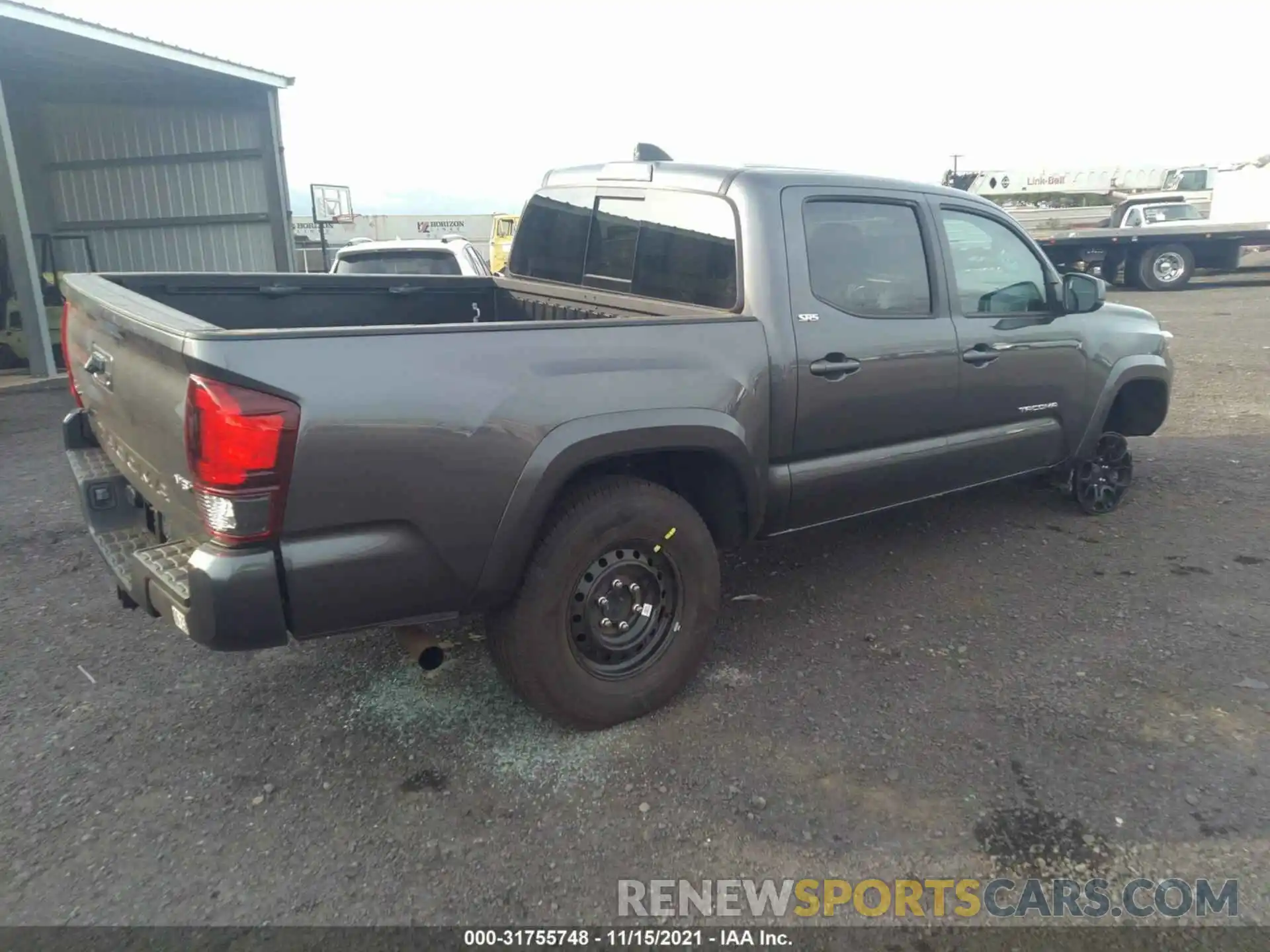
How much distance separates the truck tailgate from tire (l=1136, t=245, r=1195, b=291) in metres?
20.7

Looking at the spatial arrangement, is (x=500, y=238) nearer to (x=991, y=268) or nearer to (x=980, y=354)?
(x=991, y=268)

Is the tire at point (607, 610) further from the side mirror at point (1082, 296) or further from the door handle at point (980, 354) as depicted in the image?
the side mirror at point (1082, 296)

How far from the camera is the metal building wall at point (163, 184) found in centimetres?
1303

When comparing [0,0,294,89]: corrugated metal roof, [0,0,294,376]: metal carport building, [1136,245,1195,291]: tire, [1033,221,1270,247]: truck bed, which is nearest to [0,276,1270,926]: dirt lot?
[0,0,294,89]: corrugated metal roof

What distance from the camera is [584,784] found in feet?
9.27

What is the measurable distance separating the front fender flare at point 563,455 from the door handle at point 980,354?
62.6 inches

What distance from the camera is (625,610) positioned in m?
3.14

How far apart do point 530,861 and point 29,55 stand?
42.5ft

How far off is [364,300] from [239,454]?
87.6 inches

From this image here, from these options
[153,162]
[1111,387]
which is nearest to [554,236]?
[1111,387]

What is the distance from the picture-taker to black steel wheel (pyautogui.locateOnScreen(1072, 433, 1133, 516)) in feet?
17.2

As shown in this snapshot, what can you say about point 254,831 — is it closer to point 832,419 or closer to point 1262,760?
point 832,419

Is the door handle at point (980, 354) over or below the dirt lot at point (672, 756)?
over

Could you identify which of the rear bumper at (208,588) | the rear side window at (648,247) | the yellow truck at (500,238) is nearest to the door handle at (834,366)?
the rear side window at (648,247)
